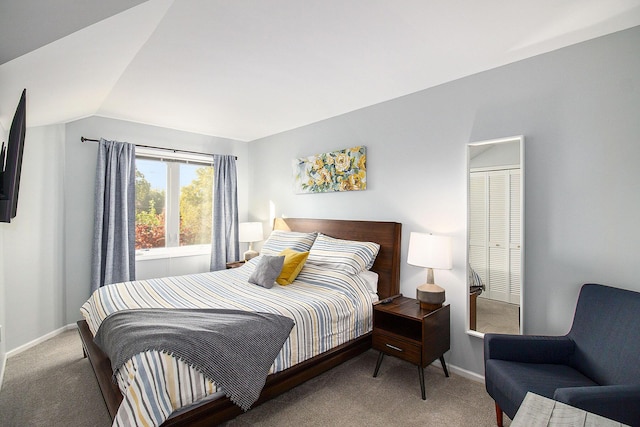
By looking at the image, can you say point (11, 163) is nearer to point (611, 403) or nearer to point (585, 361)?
point (611, 403)

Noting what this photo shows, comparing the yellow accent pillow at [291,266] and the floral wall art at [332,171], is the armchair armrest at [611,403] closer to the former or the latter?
the yellow accent pillow at [291,266]

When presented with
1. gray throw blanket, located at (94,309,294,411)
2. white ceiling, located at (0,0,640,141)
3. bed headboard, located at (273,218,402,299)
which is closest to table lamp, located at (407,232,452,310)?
bed headboard, located at (273,218,402,299)

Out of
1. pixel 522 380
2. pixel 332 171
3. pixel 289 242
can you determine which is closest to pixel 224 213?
pixel 289 242

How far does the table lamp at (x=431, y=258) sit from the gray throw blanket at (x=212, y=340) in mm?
1152

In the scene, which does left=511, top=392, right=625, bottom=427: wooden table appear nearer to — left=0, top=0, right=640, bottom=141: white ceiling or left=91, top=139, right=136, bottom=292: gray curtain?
left=0, top=0, right=640, bottom=141: white ceiling

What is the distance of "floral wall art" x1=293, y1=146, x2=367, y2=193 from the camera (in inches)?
136

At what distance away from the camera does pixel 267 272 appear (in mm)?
3031

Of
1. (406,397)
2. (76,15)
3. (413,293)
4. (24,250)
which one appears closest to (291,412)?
(406,397)

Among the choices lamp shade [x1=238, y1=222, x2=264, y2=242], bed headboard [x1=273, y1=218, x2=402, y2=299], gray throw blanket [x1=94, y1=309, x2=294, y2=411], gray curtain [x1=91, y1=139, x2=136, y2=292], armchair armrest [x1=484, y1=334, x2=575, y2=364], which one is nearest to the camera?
gray throw blanket [x1=94, y1=309, x2=294, y2=411]

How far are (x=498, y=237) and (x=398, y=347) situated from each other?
1.17 meters

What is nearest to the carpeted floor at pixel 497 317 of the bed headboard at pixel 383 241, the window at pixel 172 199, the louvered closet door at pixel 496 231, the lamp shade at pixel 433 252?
the louvered closet door at pixel 496 231

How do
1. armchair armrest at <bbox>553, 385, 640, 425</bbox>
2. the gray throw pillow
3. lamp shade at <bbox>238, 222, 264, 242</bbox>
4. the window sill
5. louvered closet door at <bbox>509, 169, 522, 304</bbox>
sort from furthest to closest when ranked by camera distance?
lamp shade at <bbox>238, 222, 264, 242</bbox> → the window sill → the gray throw pillow → louvered closet door at <bbox>509, 169, 522, 304</bbox> → armchair armrest at <bbox>553, 385, 640, 425</bbox>

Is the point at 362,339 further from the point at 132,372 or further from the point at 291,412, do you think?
the point at 132,372

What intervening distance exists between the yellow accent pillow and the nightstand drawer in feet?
3.13
